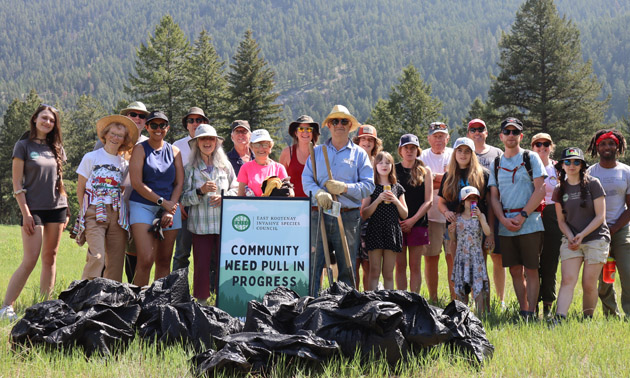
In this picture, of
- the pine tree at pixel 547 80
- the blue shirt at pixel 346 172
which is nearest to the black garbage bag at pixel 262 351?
the blue shirt at pixel 346 172

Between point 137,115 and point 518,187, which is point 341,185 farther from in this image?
point 137,115

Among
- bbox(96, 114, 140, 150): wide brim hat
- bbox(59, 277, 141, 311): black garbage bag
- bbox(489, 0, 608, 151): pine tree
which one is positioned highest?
bbox(489, 0, 608, 151): pine tree

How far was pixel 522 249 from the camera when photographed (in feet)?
23.5

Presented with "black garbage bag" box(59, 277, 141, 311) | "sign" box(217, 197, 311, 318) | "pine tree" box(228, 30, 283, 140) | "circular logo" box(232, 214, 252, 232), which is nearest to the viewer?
"black garbage bag" box(59, 277, 141, 311)

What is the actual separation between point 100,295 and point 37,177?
7.48 ft

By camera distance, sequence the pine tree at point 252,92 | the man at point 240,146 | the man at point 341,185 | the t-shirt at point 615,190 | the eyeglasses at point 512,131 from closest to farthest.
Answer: the man at point 341,185, the t-shirt at point 615,190, the eyeglasses at point 512,131, the man at point 240,146, the pine tree at point 252,92

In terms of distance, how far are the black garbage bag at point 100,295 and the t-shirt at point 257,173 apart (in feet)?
7.10

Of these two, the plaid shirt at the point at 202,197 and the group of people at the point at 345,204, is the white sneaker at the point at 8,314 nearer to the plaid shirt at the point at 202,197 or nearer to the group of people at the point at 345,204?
the group of people at the point at 345,204

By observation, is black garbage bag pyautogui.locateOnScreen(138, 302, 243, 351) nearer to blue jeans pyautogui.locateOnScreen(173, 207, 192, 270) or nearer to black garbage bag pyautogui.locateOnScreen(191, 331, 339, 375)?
black garbage bag pyautogui.locateOnScreen(191, 331, 339, 375)

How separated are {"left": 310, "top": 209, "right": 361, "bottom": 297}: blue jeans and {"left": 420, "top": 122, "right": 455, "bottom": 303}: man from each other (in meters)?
1.75

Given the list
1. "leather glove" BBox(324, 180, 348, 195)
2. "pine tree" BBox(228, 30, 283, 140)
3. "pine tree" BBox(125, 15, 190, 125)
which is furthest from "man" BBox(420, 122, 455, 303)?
"pine tree" BBox(125, 15, 190, 125)

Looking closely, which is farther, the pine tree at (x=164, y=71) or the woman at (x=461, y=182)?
the pine tree at (x=164, y=71)

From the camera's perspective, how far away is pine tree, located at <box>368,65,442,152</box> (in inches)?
1961

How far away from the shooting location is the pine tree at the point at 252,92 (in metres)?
43.3
